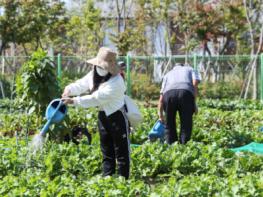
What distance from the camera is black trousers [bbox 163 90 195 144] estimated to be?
26.8 ft

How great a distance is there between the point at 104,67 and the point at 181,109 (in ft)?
8.24

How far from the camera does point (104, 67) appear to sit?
596 centimetres

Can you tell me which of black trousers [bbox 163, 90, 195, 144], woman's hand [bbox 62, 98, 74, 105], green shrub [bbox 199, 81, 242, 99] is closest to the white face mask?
woman's hand [bbox 62, 98, 74, 105]

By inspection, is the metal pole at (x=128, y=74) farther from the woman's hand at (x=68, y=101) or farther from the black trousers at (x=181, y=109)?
the woman's hand at (x=68, y=101)

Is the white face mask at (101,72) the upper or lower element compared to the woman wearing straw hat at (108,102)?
upper

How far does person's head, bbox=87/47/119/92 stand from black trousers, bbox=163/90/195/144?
2253 millimetres

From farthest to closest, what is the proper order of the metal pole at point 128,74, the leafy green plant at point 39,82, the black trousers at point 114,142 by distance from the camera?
the metal pole at point 128,74, the leafy green plant at point 39,82, the black trousers at point 114,142

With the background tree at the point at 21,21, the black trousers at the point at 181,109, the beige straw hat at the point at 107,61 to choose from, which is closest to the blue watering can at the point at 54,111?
the beige straw hat at the point at 107,61

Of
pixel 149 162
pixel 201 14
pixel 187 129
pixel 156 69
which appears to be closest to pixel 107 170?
pixel 149 162

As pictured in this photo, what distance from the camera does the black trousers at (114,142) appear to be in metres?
6.16

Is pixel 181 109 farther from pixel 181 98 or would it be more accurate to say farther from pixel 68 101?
pixel 68 101

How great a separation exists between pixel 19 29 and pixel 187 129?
13587 millimetres

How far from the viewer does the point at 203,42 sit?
26766 mm

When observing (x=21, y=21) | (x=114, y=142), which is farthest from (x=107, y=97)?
(x=21, y=21)
